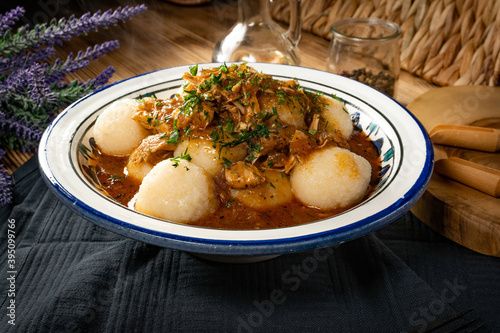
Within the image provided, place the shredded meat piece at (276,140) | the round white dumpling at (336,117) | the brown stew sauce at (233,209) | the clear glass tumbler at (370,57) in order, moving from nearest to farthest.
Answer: the brown stew sauce at (233,209) < the shredded meat piece at (276,140) < the round white dumpling at (336,117) < the clear glass tumbler at (370,57)

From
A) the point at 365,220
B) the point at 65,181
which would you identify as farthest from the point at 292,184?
the point at 65,181

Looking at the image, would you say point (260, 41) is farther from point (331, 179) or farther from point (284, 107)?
point (331, 179)

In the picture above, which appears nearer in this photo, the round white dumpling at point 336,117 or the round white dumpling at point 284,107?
the round white dumpling at point 284,107

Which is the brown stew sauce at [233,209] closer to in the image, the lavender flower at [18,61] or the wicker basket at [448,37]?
the lavender flower at [18,61]

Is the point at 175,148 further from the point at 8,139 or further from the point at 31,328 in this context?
the point at 8,139

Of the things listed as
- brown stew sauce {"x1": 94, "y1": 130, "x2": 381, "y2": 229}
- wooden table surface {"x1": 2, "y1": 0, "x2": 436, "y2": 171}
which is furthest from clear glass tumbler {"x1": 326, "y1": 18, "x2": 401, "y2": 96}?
brown stew sauce {"x1": 94, "y1": 130, "x2": 381, "y2": 229}

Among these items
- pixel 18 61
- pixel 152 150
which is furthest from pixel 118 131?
pixel 18 61

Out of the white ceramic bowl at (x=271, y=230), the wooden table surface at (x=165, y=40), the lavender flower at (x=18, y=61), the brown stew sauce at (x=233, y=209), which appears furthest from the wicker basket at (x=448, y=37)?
the lavender flower at (x=18, y=61)
